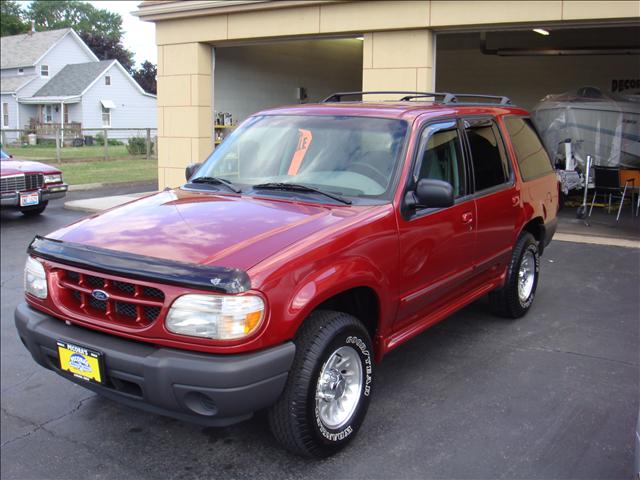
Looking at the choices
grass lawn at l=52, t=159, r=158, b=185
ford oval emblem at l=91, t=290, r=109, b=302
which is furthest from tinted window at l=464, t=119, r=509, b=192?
grass lawn at l=52, t=159, r=158, b=185

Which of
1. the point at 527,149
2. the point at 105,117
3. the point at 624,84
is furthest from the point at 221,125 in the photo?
the point at 105,117

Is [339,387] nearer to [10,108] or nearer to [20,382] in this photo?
[20,382]

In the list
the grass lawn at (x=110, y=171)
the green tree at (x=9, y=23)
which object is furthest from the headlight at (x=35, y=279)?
the green tree at (x=9, y=23)

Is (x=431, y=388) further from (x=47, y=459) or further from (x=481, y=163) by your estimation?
(x=47, y=459)

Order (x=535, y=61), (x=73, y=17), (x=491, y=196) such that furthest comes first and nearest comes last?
(x=73, y=17) → (x=535, y=61) → (x=491, y=196)

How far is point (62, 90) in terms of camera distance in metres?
44.7

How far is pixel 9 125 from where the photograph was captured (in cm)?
4675

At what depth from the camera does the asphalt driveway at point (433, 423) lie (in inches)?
139

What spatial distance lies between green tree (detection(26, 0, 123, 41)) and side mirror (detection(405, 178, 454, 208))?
7894cm

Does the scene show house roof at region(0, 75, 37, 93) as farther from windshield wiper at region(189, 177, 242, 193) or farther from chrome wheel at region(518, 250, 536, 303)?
chrome wheel at region(518, 250, 536, 303)

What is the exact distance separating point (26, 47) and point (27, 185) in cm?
4199

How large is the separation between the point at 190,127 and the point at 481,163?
327 inches

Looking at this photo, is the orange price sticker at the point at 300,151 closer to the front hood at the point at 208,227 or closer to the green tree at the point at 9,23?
the front hood at the point at 208,227

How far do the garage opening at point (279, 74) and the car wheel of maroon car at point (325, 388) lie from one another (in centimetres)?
904
